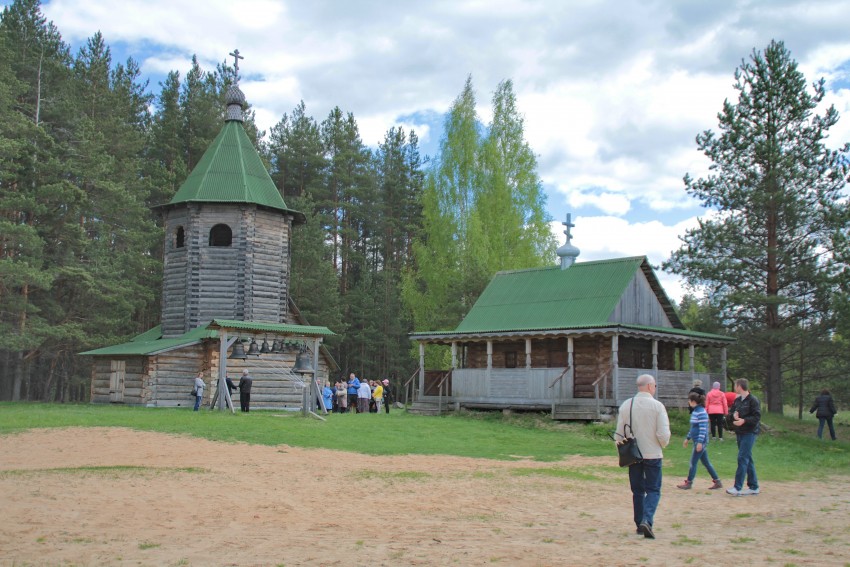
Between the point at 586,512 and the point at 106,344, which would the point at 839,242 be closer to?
the point at 586,512

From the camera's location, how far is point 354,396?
1257 inches

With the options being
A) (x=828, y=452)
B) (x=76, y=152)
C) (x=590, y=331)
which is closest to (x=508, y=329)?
(x=590, y=331)

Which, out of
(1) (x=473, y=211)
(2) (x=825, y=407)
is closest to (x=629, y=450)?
(2) (x=825, y=407)

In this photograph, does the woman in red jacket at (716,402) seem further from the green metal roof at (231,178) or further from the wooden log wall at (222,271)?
the green metal roof at (231,178)

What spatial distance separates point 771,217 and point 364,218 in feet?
106

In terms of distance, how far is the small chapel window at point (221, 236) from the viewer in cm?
3553

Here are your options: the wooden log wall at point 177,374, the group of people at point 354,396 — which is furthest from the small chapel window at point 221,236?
the group of people at point 354,396

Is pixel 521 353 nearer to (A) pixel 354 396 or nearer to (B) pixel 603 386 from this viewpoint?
(B) pixel 603 386

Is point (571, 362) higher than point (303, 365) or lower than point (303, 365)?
higher

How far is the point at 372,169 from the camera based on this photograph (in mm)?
61125

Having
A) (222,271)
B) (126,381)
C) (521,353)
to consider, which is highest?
(222,271)

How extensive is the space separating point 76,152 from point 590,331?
88.0 ft

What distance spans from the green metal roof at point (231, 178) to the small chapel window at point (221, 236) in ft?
6.73

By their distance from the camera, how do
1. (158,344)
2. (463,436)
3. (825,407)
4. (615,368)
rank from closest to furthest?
(463,436)
(825,407)
(615,368)
(158,344)
